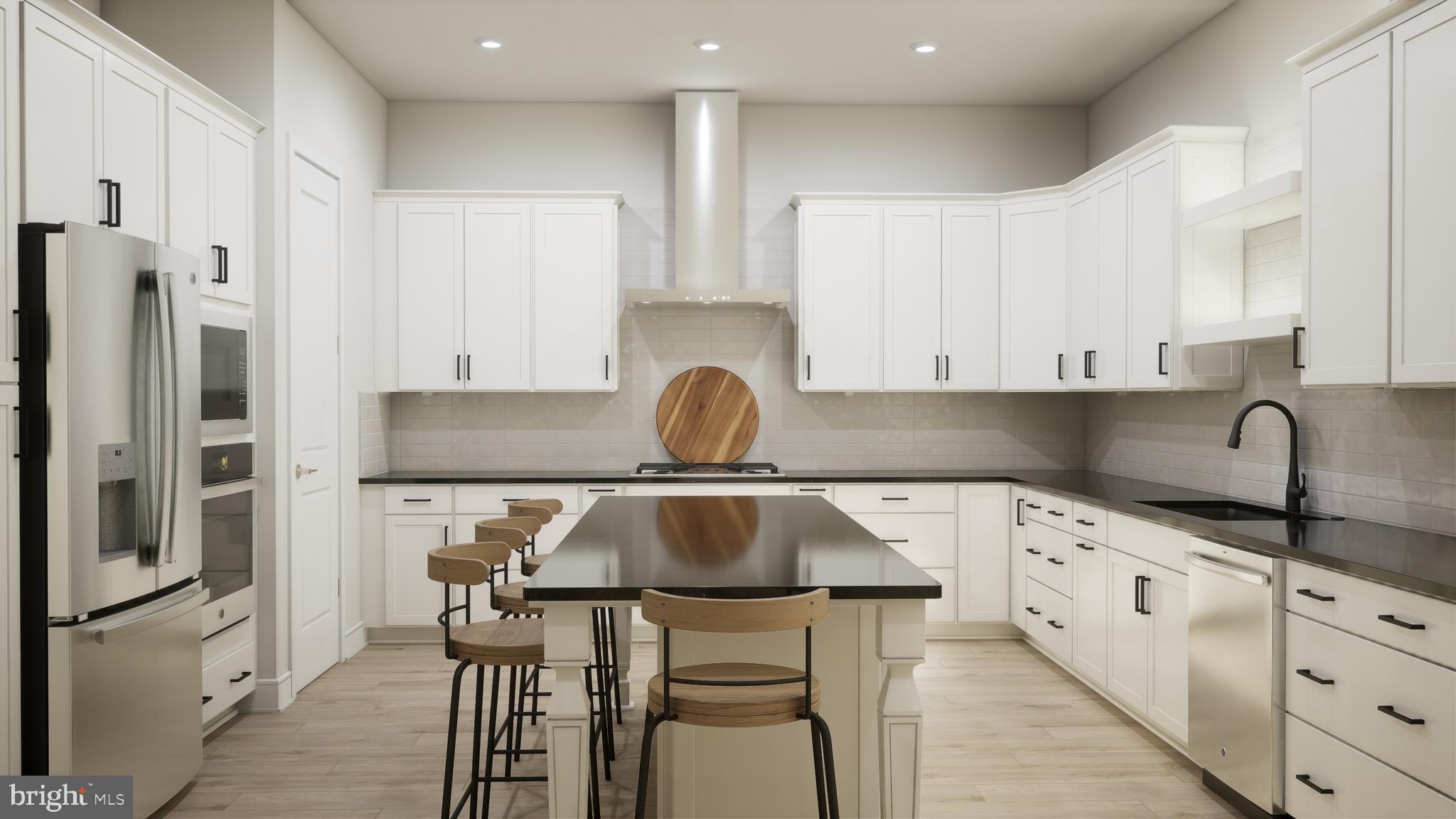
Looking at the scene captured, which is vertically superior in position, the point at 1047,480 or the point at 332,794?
the point at 1047,480

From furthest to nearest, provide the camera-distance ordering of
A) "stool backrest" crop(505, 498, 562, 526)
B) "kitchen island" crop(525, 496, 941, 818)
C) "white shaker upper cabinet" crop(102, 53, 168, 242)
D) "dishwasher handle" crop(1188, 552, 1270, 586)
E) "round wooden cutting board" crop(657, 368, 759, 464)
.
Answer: "round wooden cutting board" crop(657, 368, 759, 464) < "stool backrest" crop(505, 498, 562, 526) < "white shaker upper cabinet" crop(102, 53, 168, 242) < "dishwasher handle" crop(1188, 552, 1270, 586) < "kitchen island" crop(525, 496, 941, 818)

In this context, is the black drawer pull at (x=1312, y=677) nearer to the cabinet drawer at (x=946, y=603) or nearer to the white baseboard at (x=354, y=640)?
the cabinet drawer at (x=946, y=603)

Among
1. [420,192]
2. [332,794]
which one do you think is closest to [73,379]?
[332,794]

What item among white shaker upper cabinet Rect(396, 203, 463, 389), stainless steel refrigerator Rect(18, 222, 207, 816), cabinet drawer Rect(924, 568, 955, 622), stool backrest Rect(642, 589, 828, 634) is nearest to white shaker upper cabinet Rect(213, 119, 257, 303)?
stainless steel refrigerator Rect(18, 222, 207, 816)

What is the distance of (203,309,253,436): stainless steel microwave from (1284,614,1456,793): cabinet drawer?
3.79 metres

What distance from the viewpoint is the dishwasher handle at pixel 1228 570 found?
2717 mm

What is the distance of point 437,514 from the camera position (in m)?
4.91

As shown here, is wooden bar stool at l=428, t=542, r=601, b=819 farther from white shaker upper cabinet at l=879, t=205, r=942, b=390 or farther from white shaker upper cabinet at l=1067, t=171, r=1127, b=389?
white shaker upper cabinet at l=1067, t=171, r=1127, b=389

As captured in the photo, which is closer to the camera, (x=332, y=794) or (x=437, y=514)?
(x=332, y=794)

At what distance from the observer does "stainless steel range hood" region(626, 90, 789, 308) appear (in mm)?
5129

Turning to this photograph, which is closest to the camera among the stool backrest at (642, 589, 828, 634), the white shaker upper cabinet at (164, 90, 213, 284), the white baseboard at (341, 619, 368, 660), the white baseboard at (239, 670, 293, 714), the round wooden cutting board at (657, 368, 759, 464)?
the stool backrest at (642, 589, 828, 634)

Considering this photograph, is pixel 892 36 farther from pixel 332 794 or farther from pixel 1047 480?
pixel 332 794

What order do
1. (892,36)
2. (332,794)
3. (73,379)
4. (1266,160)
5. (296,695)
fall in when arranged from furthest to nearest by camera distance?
1. (892,36)
2. (296,695)
3. (1266,160)
4. (332,794)
5. (73,379)

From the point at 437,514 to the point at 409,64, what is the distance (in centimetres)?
250
